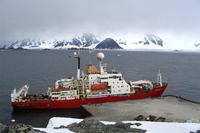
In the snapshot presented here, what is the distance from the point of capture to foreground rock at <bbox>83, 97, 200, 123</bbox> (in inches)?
1832

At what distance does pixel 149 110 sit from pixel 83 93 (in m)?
13.2

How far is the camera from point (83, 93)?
60250 millimetres

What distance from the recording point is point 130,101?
59188 millimetres

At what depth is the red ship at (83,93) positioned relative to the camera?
59188 mm

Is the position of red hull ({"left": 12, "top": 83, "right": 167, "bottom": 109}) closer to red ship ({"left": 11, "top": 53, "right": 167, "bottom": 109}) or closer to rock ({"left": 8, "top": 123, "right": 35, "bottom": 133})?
red ship ({"left": 11, "top": 53, "right": 167, "bottom": 109})

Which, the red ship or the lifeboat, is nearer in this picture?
the red ship

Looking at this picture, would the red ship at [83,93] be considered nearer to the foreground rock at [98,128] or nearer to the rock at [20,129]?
the foreground rock at [98,128]

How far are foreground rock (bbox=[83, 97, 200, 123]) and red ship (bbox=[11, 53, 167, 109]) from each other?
343 cm

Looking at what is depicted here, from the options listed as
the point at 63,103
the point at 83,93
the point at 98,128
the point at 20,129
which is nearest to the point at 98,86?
the point at 83,93

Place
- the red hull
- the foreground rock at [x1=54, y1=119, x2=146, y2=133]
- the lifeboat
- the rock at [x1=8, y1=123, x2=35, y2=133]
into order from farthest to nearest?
the lifeboat < the red hull < the foreground rock at [x1=54, y1=119, x2=146, y2=133] < the rock at [x1=8, y1=123, x2=35, y2=133]

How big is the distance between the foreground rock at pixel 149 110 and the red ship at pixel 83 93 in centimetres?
343

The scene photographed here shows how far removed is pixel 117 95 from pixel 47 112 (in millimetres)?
12178

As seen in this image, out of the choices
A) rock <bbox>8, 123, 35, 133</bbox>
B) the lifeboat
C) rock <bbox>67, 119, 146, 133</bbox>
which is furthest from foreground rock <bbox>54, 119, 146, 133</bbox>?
the lifeboat

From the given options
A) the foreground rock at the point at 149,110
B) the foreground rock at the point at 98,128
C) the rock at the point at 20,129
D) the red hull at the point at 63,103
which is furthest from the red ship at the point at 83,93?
the rock at the point at 20,129
